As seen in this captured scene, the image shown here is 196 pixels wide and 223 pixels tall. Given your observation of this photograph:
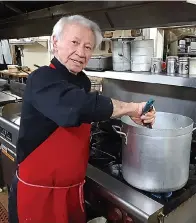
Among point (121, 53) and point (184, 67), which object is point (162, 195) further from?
point (121, 53)

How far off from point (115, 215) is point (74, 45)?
2.09 ft

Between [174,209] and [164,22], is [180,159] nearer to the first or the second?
[174,209]

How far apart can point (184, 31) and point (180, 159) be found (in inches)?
39.6

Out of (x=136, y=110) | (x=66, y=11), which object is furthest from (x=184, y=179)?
(x=66, y=11)

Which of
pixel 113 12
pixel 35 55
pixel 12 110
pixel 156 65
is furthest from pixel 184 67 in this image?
pixel 35 55

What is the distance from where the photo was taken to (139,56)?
1304mm

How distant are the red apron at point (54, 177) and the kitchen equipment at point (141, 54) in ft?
1.80

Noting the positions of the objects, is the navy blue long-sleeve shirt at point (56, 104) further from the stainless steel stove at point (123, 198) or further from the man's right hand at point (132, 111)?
the stainless steel stove at point (123, 198)

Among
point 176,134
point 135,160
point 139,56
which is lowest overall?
point 135,160

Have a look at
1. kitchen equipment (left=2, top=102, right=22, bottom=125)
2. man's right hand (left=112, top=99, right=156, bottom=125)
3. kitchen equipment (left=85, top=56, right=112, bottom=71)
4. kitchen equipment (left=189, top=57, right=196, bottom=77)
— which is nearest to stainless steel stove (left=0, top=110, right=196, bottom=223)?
man's right hand (left=112, top=99, right=156, bottom=125)

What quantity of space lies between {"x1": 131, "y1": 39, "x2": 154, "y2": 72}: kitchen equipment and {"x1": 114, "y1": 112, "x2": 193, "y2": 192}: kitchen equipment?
543 millimetres

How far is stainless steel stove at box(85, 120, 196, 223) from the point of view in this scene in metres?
0.80

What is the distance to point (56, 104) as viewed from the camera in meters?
0.71

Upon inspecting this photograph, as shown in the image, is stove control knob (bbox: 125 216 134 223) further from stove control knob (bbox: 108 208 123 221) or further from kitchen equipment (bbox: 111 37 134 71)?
kitchen equipment (bbox: 111 37 134 71)
